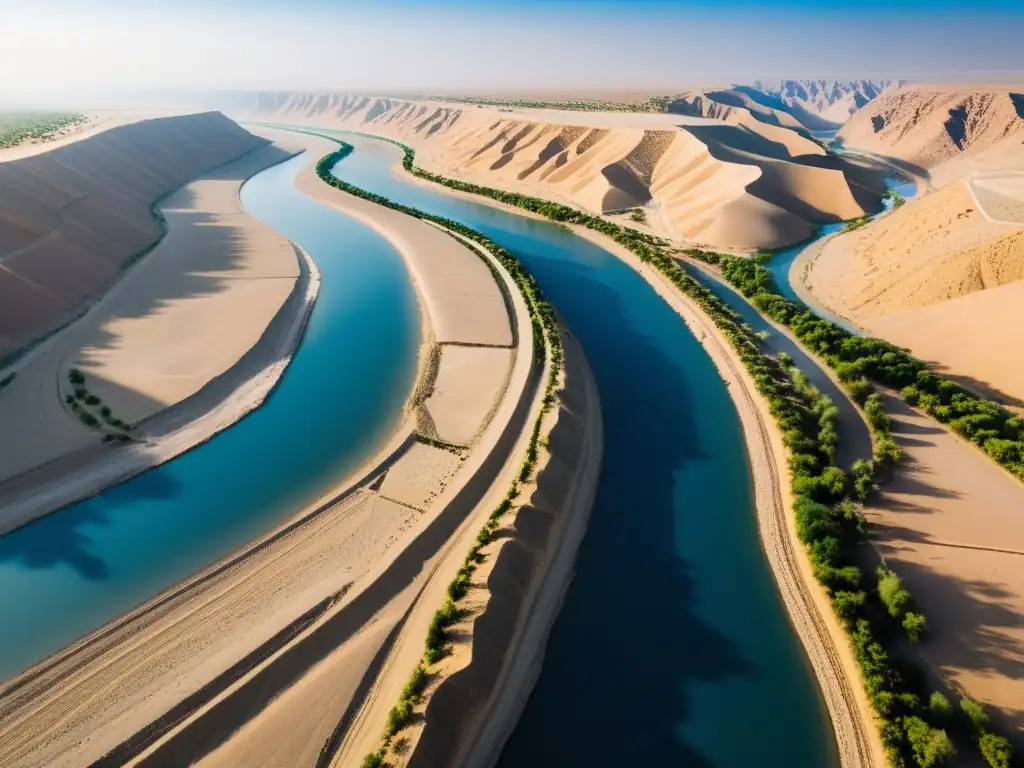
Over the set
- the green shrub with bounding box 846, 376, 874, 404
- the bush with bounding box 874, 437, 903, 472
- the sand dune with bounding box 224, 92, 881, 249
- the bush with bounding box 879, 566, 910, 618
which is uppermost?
the sand dune with bounding box 224, 92, 881, 249

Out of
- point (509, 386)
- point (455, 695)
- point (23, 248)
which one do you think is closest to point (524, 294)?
point (509, 386)

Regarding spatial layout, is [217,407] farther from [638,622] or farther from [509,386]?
[638,622]

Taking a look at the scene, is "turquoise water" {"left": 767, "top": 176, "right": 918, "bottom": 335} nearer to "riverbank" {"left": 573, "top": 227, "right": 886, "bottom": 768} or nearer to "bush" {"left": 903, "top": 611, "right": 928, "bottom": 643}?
"riverbank" {"left": 573, "top": 227, "right": 886, "bottom": 768}

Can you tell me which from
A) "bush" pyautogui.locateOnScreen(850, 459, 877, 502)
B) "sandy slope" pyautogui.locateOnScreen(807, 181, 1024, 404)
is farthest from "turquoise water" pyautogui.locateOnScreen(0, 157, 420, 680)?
"sandy slope" pyautogui.locateOnScreen(807, 181, 1024, 404)

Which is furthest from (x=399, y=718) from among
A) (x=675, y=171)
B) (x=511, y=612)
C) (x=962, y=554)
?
(x=675, y=171)

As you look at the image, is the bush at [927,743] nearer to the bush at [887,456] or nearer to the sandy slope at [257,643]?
the bush at [887,456]

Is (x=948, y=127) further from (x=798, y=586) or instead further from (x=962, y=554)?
(x=798, y=586)

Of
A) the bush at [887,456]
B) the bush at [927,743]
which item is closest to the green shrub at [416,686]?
the bush at [927,743]
